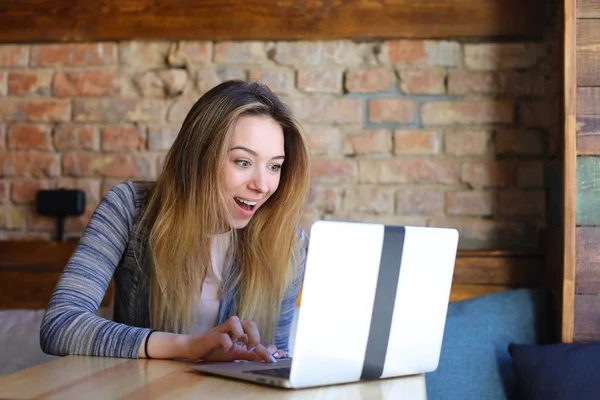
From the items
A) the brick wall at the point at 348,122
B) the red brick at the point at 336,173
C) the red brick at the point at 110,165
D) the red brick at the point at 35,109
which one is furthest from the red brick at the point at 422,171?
the red brick at the point at 35,109

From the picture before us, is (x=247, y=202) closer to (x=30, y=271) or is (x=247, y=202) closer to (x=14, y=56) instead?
(x=30, y=271)

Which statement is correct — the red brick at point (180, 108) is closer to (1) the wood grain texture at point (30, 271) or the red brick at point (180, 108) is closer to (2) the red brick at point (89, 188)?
(2) the red brick at point (89, 188)

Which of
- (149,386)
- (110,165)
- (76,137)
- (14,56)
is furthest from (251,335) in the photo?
(14,56)

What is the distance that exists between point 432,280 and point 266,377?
30cm

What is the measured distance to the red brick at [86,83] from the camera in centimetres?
244

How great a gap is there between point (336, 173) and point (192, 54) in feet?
1.99

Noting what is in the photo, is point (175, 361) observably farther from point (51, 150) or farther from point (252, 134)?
point (51, 150)

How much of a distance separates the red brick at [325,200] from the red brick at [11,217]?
0.96 m

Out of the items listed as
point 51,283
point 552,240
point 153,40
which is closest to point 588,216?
point 552,240

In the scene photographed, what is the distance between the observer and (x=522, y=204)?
2285 mm

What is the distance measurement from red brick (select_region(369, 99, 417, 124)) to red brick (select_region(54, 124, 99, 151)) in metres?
0.92

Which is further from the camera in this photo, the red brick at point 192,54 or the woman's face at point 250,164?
the red brick at point 192,54

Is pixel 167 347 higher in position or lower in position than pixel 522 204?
lower

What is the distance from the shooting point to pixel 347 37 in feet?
7.70
